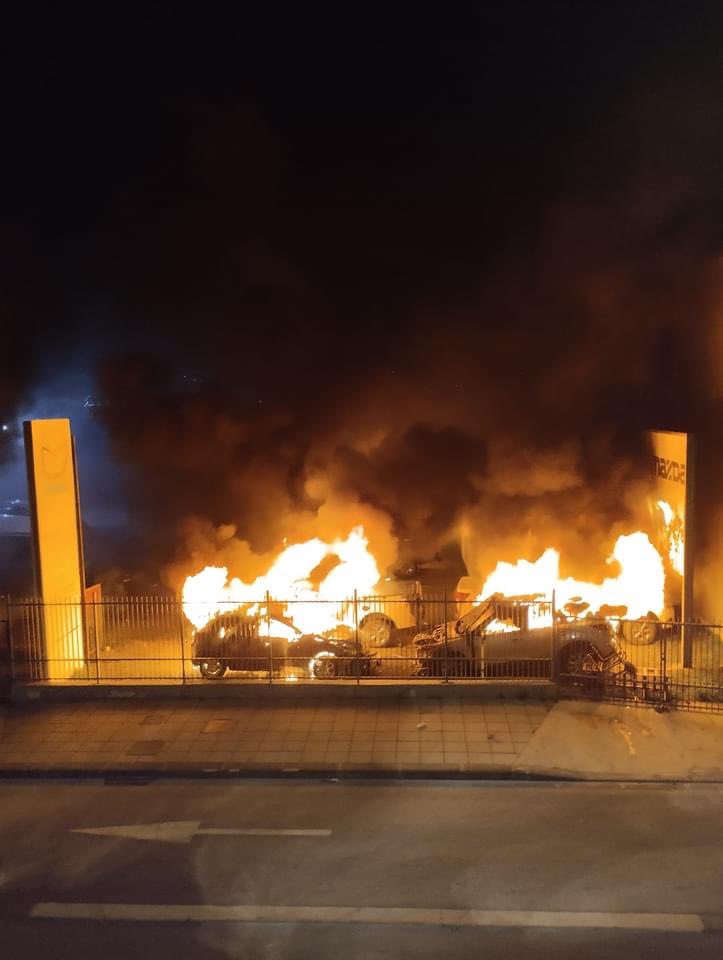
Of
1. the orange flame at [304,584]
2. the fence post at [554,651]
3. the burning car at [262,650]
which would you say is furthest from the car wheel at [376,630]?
the fence post at [554,651]

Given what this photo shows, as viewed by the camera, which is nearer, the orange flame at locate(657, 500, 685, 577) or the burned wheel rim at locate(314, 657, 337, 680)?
the burned wheel rim at locate(314, 657, 337, 680)

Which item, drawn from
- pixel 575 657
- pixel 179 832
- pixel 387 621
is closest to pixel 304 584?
pixel 387 621

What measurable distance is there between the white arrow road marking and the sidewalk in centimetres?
122

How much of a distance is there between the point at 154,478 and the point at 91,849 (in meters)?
34.5

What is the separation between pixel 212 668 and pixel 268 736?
2.95m

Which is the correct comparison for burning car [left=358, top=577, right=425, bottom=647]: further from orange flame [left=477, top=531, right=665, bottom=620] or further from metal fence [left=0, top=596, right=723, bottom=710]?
orange flame [left=477, top=531, right=665, bottom=620]

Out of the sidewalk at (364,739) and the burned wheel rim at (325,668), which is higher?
the burned wheel rim at (325,668)

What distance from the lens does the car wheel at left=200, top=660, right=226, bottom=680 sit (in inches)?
481

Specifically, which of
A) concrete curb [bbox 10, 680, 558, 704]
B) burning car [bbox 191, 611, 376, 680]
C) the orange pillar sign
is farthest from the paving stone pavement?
the orange pillar sign

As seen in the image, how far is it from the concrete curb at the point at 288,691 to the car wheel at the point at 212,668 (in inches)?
36.7

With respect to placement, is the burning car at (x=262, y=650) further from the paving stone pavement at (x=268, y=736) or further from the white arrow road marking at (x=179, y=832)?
the white arrow road marking at (x=179, y=832)

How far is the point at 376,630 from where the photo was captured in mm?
13320

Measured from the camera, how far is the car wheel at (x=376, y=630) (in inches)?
519

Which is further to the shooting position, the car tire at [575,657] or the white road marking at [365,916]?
the car tire at [575,657]
